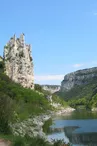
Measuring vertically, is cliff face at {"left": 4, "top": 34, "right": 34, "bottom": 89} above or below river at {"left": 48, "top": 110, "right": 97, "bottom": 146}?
above

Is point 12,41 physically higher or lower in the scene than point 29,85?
higher

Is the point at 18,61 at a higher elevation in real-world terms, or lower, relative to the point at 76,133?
higher

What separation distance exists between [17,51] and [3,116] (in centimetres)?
14410

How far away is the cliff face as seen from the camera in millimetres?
170875

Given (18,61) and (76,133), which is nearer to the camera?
(76,133)

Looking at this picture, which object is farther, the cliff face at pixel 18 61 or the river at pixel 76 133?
the cliff face at pixel 18 61

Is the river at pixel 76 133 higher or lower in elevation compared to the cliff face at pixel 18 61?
lower

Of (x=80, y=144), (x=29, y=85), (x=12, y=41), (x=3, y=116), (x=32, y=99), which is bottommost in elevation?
(x=80, y=144)

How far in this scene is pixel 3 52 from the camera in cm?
17338

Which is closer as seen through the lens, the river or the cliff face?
the river

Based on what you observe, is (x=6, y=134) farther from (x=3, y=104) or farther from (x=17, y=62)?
(x=17, y=62)

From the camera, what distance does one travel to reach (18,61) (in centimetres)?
17412

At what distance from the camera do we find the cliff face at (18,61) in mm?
170875

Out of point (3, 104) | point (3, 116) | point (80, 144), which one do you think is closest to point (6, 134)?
point (3, 116)
